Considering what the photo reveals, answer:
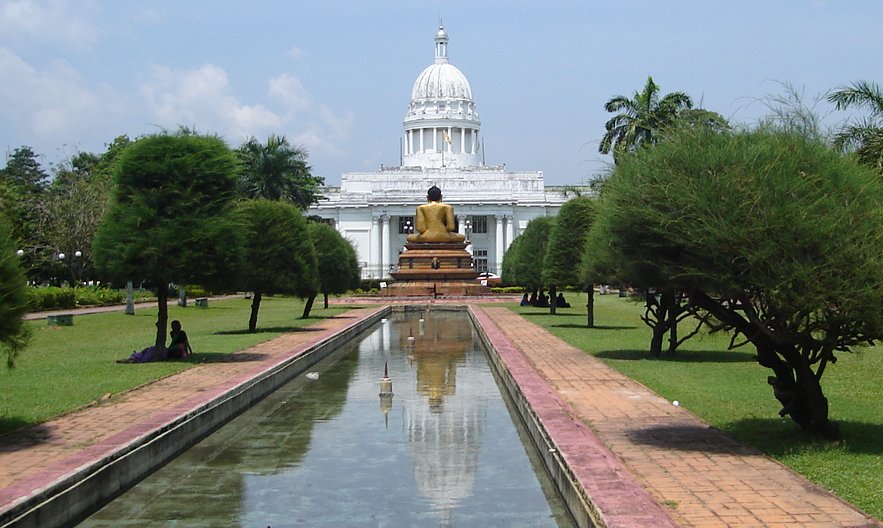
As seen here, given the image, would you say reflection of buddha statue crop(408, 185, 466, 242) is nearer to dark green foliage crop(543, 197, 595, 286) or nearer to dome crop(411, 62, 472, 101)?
dark green foliage crop(543, 197, 595, 286)

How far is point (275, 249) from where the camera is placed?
31.8 m

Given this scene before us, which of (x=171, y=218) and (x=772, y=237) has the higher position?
(x=171, y=218)

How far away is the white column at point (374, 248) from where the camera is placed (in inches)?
4412

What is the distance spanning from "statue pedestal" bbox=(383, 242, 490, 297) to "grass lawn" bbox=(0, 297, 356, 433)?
17.5 m

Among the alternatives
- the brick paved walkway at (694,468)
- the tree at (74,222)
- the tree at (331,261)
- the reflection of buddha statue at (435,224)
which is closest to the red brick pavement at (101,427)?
the brick paved walkway at (694,468)

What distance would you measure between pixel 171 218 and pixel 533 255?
27931 millimetres

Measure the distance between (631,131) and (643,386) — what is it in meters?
29.5

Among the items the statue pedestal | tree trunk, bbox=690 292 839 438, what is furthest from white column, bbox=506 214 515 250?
tree trunk, bbox=690 292 839 438

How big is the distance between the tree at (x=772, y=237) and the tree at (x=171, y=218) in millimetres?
11919

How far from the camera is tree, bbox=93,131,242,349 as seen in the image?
2281cm

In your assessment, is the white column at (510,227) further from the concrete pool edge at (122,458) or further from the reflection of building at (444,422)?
the concrete pool edge at (122,458)

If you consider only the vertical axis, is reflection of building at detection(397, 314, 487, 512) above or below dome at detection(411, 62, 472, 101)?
below

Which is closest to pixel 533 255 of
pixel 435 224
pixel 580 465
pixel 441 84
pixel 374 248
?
pixel 435 224

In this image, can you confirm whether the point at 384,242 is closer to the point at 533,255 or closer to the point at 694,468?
the point at 533,255
